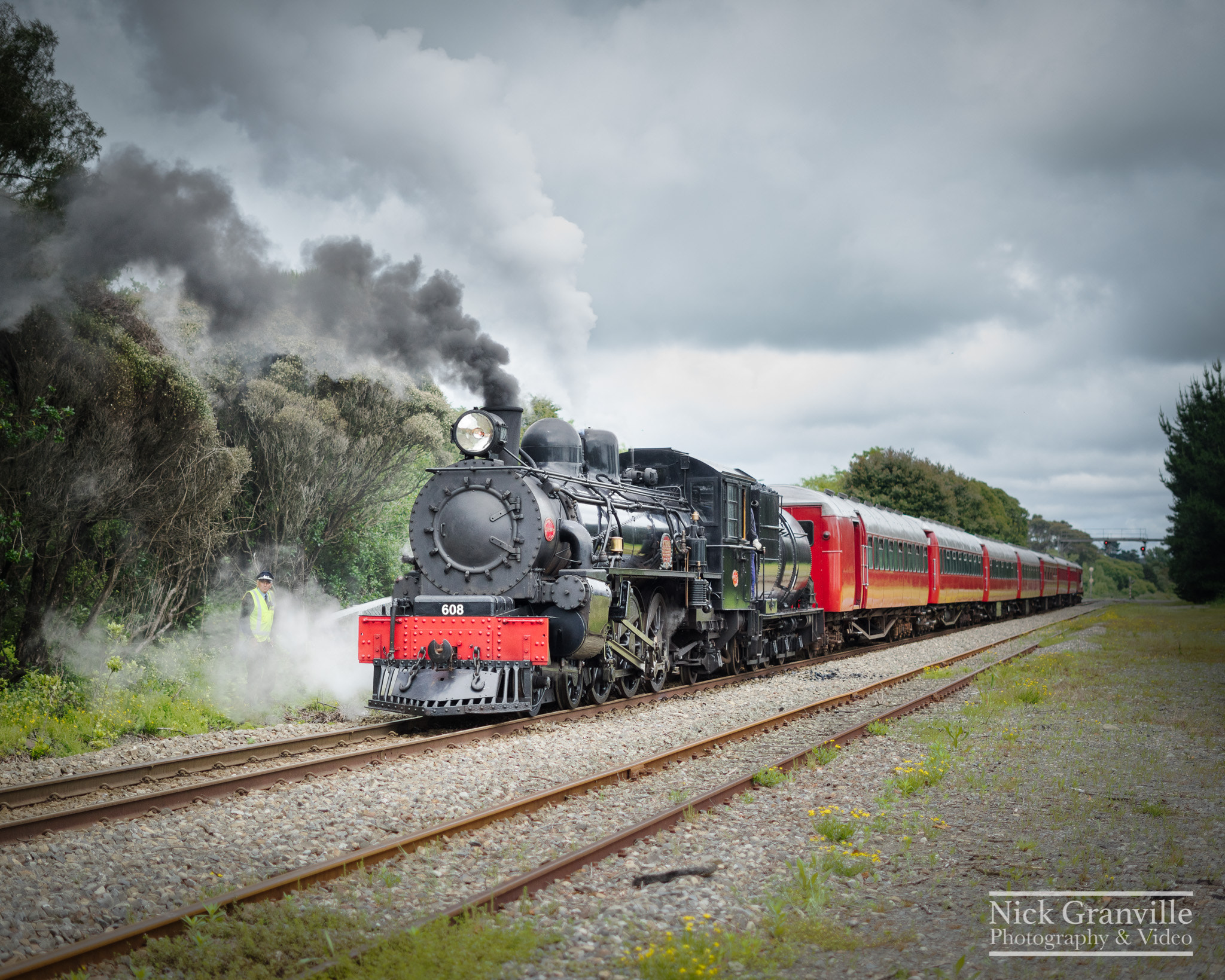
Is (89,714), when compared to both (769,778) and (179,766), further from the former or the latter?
(769,778)

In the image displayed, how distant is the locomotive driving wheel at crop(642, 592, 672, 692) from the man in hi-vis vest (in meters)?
4.80

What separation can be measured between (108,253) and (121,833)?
728 cm

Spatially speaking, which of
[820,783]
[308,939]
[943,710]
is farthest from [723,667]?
[308,939]

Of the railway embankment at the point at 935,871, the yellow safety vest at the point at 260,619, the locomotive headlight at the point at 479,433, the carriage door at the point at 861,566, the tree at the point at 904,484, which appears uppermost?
the tree at the point at 904,484

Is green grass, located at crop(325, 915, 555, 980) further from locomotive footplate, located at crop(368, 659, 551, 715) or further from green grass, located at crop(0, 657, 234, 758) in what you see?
green grass, located at crop(0, 657, 234, 758)

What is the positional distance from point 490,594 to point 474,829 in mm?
4493

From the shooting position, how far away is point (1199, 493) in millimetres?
42250

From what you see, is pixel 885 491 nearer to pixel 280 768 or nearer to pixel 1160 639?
pixel 1160 639

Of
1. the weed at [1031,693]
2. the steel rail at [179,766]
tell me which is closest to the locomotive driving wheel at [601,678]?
the steel rail at [179,766]

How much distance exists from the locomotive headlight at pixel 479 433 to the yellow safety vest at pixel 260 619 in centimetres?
325

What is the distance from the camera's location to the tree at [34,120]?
38.2 feet

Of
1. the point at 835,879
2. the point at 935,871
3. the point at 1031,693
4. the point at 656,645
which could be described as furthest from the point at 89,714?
the point at 1031,693

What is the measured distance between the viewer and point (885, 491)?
189ft

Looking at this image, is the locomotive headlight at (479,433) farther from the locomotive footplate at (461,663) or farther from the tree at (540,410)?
the tree at (540,410)
